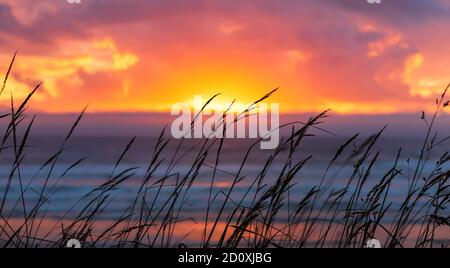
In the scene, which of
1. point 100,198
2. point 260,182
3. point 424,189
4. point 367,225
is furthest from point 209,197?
point 424,189

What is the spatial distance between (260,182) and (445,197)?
1.20 meters

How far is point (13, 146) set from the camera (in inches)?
187

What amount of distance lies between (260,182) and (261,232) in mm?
297

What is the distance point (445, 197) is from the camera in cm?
510

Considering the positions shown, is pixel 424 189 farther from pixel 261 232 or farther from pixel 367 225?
pixel 261 232
